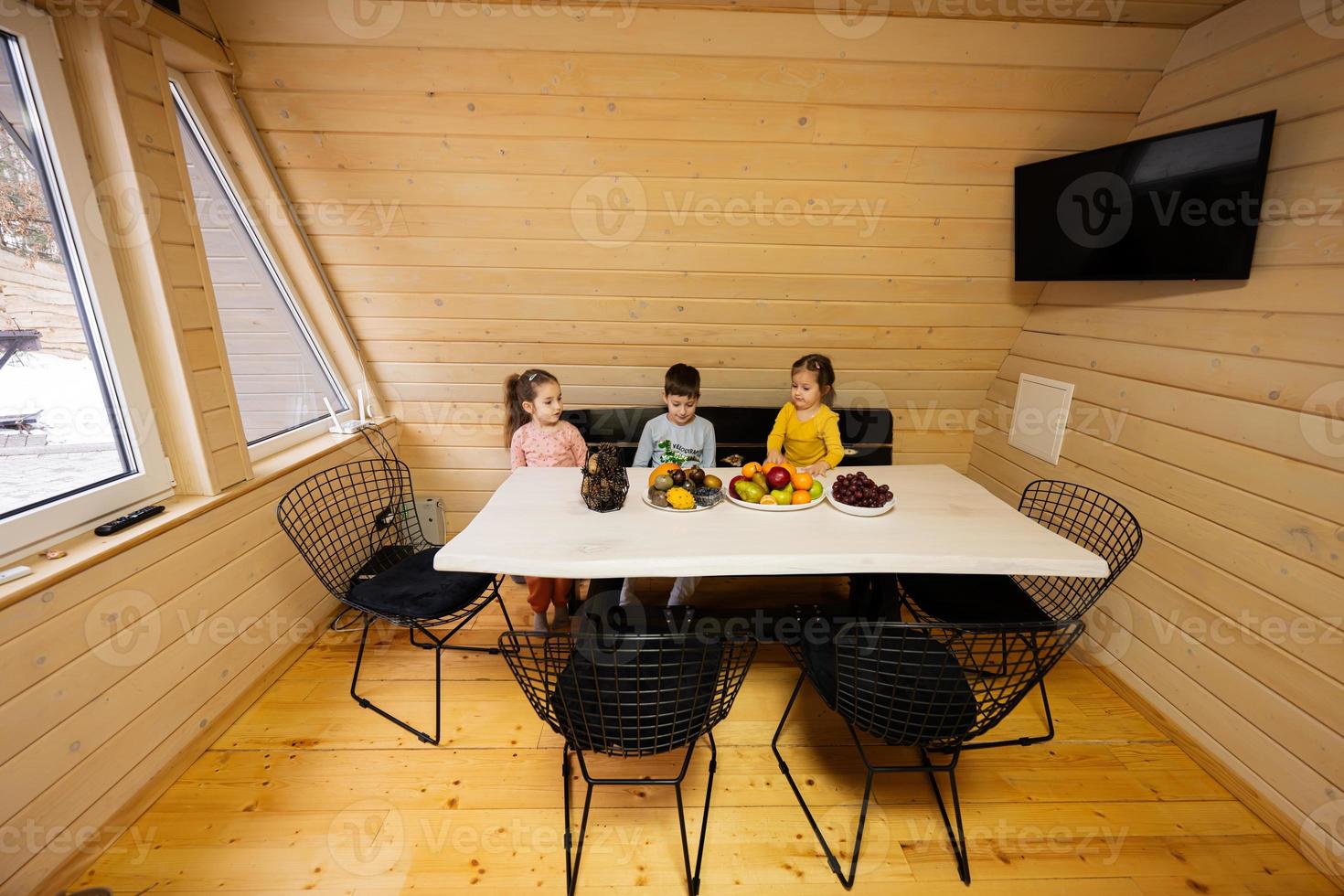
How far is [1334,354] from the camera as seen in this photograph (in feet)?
5.15

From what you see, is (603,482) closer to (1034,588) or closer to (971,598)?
(971,598)

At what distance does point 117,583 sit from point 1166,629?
3661 mm

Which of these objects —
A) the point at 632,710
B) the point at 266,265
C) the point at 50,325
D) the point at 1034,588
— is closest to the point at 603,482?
the point at 632,710

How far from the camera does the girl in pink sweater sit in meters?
2.48

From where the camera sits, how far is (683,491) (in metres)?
1.88

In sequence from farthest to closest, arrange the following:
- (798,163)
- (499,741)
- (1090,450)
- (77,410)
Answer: (1090,450), (798,163), (499,741), (77,410)

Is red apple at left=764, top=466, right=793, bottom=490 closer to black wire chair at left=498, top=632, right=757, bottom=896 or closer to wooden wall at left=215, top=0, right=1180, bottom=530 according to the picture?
black wire chair at left=498, top=632, right=757, bottom=896

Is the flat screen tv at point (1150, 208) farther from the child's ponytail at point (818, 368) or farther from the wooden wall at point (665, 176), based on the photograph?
the child's ponytail at point (818, 368)

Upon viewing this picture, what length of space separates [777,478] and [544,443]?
4.03 feet

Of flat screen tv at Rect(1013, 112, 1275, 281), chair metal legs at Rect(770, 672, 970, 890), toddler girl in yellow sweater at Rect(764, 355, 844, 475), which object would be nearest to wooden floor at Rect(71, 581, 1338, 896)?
chair metal legs at Rect(770, 672, 970, 890)

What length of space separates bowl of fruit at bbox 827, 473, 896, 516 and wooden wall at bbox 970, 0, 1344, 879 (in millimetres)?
1164

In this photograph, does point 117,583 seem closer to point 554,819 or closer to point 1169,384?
point 554,819

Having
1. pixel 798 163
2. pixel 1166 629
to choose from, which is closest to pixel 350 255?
pixel 798 163

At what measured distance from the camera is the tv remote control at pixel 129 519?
163 cm
